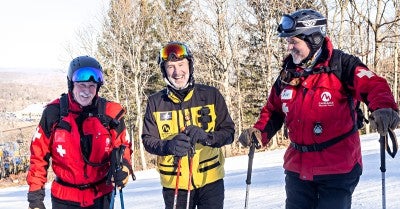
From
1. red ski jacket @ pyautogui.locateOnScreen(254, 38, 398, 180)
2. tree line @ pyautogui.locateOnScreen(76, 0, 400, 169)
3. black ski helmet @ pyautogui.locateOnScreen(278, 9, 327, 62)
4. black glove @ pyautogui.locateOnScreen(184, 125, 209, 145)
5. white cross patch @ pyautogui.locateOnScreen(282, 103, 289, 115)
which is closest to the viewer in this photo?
red ski jacket @ pyautogui.locateOnScreen(254, 38, 398, 180)

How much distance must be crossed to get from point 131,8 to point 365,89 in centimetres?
2806

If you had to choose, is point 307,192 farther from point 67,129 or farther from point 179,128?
point 67,129

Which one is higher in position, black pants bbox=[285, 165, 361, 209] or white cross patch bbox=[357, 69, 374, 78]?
white cross patch bbox=[357, 69, 374, 78]

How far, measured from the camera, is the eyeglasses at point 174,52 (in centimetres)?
360

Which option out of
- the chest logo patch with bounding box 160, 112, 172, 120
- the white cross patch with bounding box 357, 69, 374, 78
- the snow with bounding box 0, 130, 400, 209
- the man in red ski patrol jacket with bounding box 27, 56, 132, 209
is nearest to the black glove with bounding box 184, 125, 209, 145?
the chest logo patch with bounding box 160, 112, 172, 120

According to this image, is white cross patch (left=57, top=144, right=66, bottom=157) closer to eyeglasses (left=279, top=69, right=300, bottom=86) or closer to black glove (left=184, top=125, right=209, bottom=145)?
black glove (left=184, top=125, right=209, bottom=145)

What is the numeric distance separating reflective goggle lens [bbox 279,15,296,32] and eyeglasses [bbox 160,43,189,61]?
0.86 m

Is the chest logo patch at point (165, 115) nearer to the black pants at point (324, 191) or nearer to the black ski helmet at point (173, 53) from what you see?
the black ski helmet at point (173, 53)

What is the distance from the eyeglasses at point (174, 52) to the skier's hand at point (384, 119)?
5.38 ft

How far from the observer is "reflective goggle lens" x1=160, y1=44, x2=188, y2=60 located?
3.60 meters

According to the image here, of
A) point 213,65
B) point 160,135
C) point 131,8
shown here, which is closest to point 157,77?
point 131,8

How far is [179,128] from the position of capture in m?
3.60

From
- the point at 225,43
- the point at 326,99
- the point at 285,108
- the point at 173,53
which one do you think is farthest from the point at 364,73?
the point at 225,43

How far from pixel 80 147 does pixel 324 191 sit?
1907 mm
